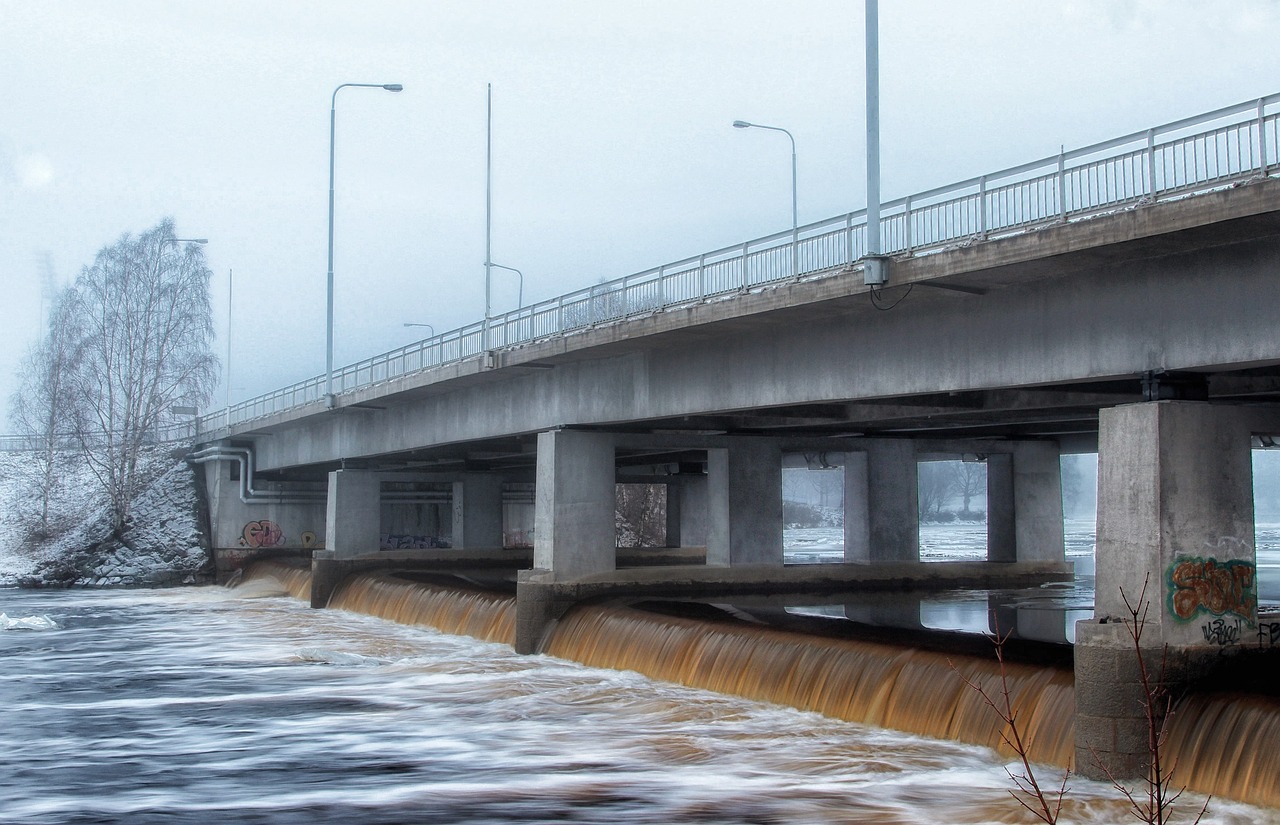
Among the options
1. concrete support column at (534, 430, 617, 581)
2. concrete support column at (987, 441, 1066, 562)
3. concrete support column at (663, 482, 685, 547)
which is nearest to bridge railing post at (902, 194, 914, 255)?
concrete support column at (534, 430, 617, 581)

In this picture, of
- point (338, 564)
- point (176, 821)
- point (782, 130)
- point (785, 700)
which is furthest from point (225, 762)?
point (338, 564)

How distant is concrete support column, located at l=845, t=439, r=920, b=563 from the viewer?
44.6 meters

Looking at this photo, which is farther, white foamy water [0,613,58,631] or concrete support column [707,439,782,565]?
white foamy water [0,613,58,631]

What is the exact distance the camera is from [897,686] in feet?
75.5

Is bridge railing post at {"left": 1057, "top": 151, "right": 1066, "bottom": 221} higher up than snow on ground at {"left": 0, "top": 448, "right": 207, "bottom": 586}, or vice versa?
bridge railing post at {"left": 1057, "top": 151, "right": 1066, "bottom": 221}

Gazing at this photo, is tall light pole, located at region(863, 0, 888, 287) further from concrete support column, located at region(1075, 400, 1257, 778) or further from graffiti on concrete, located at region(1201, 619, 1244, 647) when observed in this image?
graffiti on concrete, located at region(1201, 619, 1244, 647)

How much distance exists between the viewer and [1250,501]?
62.3 feet

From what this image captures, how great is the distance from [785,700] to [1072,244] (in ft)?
35.4

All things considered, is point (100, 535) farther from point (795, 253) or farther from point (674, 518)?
point (795, 253)

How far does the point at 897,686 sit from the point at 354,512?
3701 cm

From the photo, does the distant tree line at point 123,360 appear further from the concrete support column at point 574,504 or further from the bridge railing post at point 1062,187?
the bridge railing post at point 1062,187

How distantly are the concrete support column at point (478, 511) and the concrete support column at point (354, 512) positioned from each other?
6.71 metres

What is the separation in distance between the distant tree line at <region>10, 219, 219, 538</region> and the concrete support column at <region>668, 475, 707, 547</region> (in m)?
27.0

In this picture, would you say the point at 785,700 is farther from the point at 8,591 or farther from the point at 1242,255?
the point at 8,591
